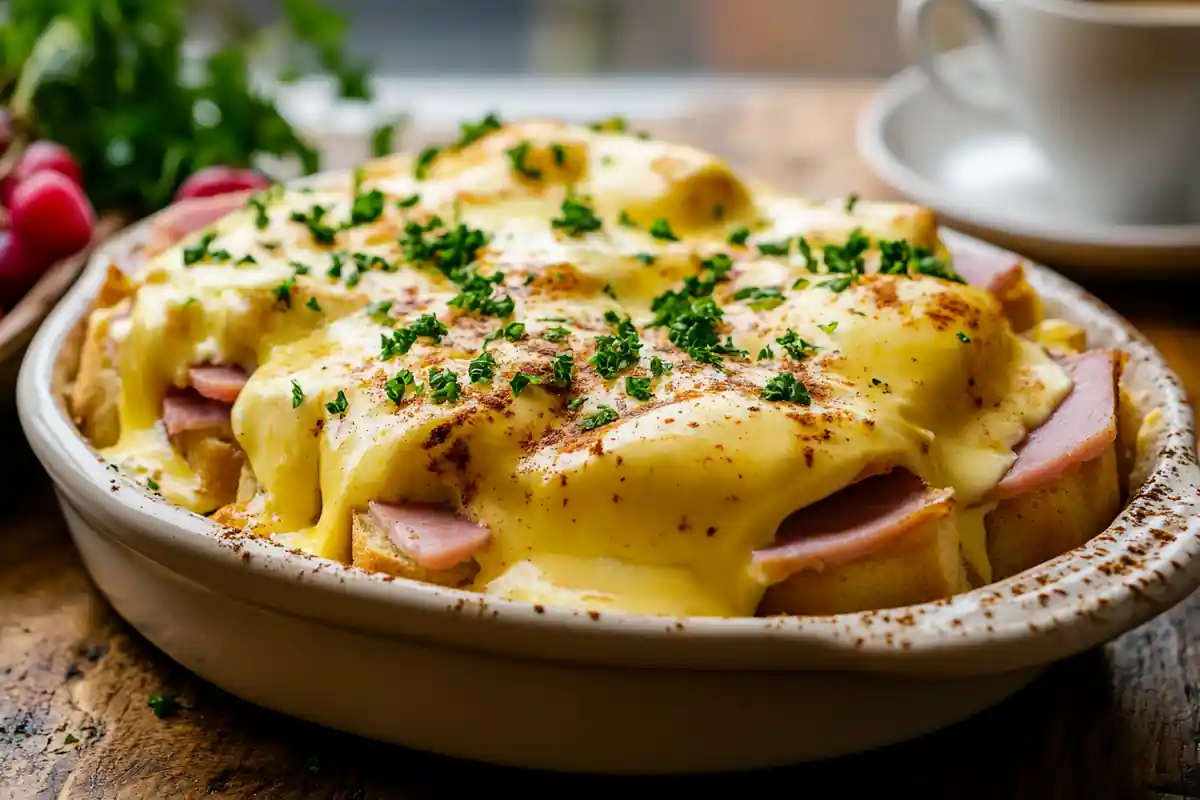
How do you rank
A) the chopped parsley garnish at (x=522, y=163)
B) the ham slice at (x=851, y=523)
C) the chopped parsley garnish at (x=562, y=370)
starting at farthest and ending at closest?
the chopped parsley garnish at (x=522, y=163) → the chopped parsley garnish at (x=562, y=370) → the ham slice at (x=851, y=523)

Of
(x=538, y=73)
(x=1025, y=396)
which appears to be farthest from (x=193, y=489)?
(x=538, y=73)

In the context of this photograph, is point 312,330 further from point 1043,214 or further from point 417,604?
point 1043,214

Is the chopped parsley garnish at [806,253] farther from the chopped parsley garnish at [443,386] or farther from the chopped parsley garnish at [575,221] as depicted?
the chopped parsley garnish at [443,386]

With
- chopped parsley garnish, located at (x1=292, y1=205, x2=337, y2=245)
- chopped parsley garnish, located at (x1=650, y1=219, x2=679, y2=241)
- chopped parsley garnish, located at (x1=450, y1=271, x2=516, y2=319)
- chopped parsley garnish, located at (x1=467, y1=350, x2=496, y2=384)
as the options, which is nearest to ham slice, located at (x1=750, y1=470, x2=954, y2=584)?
chopped parsley garnish, located at (x1=467, y1=350, x2=496, y2=384)

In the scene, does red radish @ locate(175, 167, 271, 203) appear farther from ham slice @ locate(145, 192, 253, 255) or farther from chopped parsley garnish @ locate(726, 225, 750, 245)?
chopped parsley garnish @ locate(726, 225, 750, 245)

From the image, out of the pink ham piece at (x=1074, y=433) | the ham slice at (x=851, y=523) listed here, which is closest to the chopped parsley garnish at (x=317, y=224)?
the ham slice at (x=851, y=523)
